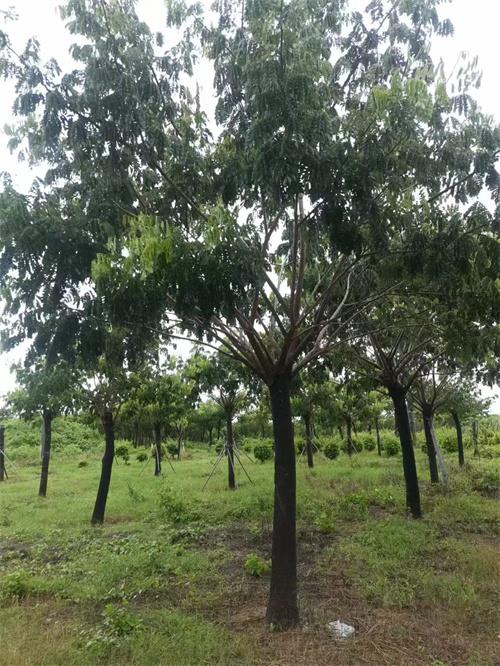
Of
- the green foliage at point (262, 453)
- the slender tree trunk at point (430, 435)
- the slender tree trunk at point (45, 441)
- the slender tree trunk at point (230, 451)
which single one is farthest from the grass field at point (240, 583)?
the green foliage at point (262, 453)

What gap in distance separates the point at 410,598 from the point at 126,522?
22.1ft

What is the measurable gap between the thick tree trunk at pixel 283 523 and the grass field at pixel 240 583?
0.24 meters

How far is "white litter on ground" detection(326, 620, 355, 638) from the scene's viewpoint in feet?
15.6

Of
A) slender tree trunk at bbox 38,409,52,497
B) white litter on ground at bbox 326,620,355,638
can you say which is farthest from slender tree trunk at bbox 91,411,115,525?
white litter on ground at bbox 326,620,355,638

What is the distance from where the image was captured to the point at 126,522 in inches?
414

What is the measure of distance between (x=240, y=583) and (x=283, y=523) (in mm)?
1534

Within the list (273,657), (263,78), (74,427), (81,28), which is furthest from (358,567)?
(74,427)

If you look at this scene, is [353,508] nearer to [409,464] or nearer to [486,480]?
[409,464]

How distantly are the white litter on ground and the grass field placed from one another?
0.09 meters

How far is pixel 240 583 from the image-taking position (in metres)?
6.24

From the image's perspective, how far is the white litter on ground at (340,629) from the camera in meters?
4.76

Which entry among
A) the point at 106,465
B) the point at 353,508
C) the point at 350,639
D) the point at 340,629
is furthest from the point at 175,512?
the point at 350,639

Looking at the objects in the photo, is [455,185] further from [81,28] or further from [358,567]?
[358,567]

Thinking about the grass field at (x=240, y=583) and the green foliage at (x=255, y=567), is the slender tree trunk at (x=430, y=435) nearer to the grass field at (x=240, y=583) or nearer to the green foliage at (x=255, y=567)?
the grass field at (x=240, y=583)
